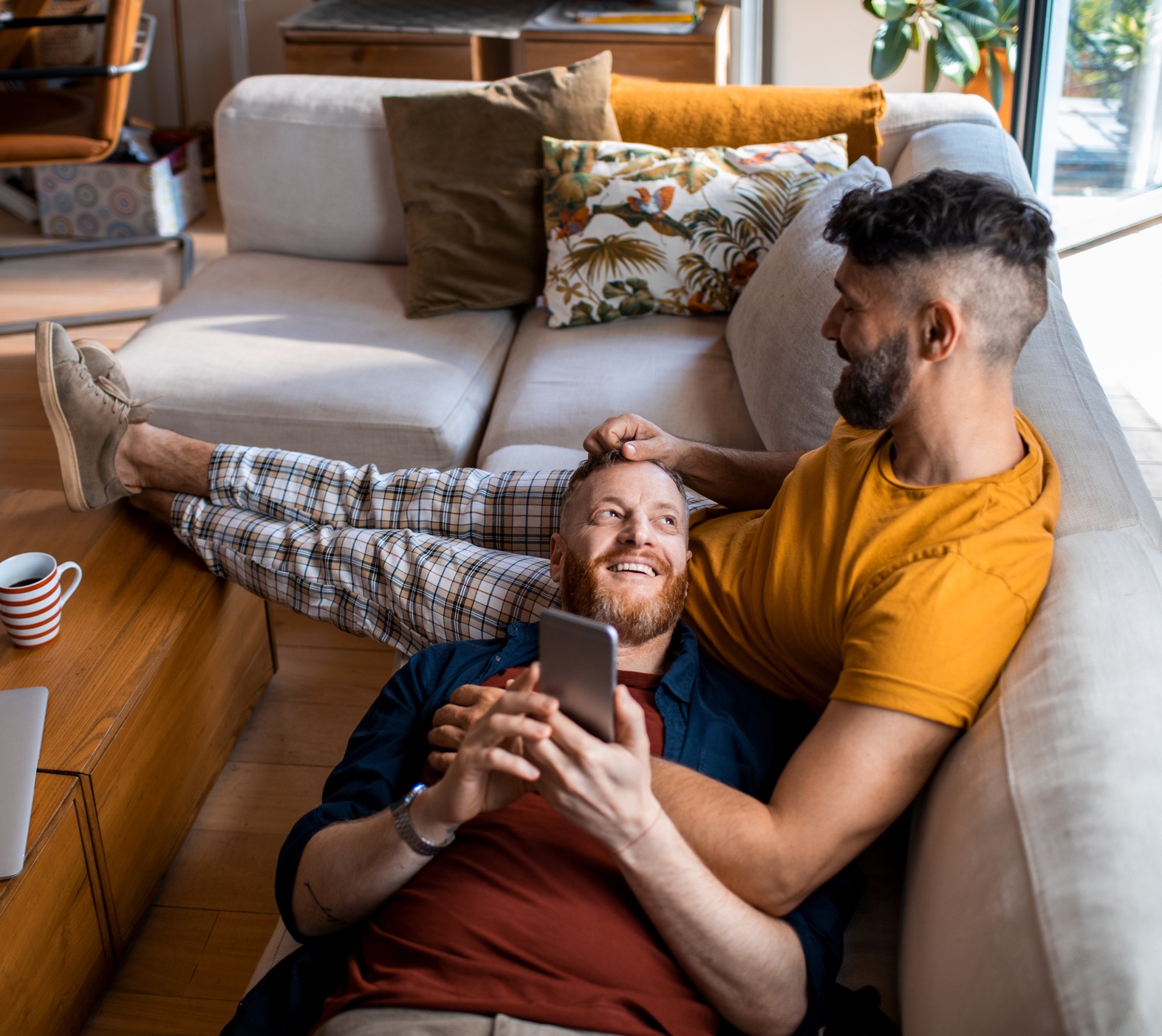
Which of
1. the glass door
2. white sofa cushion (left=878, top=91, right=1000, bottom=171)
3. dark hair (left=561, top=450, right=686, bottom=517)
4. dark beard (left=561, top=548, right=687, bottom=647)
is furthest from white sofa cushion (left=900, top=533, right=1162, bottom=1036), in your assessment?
the glass door

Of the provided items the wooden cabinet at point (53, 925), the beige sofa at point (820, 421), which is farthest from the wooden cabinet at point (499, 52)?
the wooden cabinet at point (53, 925)

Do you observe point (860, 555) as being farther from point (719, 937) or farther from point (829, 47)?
point (829, 47)

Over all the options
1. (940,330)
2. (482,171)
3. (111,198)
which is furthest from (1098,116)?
(111,198)

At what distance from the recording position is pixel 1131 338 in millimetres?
3172

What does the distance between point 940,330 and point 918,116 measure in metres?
1.47

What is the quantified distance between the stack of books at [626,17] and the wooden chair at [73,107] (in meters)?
1.20

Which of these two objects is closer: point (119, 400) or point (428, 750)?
point (428, 750)

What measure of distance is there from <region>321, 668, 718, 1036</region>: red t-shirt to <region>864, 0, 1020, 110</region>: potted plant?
3075 mm

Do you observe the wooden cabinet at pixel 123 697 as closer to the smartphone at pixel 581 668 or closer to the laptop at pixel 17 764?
the laptop at pixel 17 764

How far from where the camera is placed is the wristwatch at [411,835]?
1.07m

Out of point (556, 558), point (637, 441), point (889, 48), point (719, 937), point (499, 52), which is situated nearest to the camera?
point (719, 937)

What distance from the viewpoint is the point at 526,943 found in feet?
3.43

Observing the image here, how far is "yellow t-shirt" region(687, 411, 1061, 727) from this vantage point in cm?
110

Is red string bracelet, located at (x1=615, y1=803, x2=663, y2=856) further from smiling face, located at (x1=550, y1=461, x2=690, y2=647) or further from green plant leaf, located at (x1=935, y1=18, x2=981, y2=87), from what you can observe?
green plant leaf, located at (x1=935, y1=18, x2=981, y2=87)
